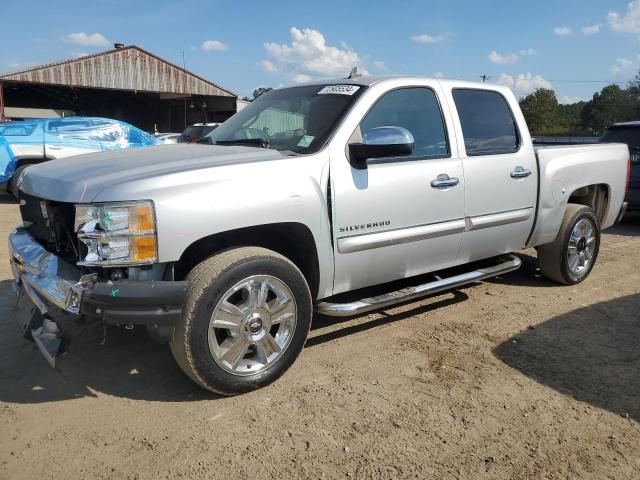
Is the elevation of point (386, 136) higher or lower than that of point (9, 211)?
higher

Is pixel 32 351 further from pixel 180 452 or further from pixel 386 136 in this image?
pixel 386 136

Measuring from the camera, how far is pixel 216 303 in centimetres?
282

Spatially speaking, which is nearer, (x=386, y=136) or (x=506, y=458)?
(x=506, y=458)

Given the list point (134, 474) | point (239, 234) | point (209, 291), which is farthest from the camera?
point (239, 234)

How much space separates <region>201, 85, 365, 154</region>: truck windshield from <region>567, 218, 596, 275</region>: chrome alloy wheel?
294cm

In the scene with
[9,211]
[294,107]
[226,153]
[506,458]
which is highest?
[294,107]

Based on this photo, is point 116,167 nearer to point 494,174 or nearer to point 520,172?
point 494,174

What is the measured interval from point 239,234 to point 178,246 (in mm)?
492

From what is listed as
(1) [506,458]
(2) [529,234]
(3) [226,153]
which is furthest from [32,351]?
(2) [529,234]

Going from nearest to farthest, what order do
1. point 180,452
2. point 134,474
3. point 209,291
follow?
point 134,474 < point 180,452 < point 209,291

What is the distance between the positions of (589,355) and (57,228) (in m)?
3.61

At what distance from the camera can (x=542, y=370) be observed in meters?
3.45

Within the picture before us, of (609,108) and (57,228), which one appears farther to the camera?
(609,108)

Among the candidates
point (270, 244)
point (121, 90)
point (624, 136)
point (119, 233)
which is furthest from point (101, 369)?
point (121, 90)
